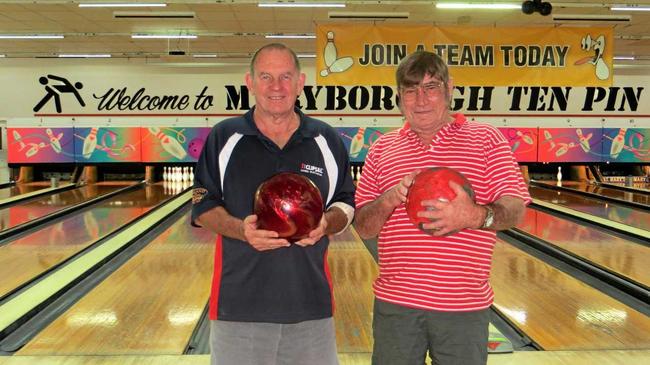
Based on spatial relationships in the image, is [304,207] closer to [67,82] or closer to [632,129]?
[632,129]

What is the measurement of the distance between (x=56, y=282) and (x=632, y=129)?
10108 mm

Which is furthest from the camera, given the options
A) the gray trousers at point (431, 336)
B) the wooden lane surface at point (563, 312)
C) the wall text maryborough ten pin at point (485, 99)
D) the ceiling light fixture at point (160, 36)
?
the ceiling light fixture at point (160, 36)

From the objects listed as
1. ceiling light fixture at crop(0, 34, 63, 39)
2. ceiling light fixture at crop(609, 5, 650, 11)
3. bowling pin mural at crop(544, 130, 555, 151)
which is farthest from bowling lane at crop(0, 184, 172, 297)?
ceiling light fixture at crop(609, 5, 650, 11)

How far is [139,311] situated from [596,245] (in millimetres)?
3887

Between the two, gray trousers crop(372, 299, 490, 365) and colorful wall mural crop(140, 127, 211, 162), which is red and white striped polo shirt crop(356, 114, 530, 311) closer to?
gray trousers crop(372, 299, 490, 365)

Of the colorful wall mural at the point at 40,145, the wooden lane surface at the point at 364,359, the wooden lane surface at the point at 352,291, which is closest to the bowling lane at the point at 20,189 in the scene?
the colorful wall mural at the point at 40,145

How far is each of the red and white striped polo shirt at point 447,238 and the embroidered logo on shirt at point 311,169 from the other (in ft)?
0.60

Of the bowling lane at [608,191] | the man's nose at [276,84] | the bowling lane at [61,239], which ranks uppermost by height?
the man's nose at [276,84]

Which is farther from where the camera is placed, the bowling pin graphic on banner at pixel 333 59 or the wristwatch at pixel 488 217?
the bowling pin graphic on banner at pixel 333 59

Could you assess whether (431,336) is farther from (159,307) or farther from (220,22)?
(220,22)

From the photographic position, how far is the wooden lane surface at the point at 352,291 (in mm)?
2828

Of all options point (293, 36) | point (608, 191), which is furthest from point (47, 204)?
point (608, 191)

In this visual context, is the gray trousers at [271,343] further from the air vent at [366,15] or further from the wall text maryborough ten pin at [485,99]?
the wall text maryborough ten pin at [485,99]

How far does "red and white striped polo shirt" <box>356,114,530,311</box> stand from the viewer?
1.49 m
